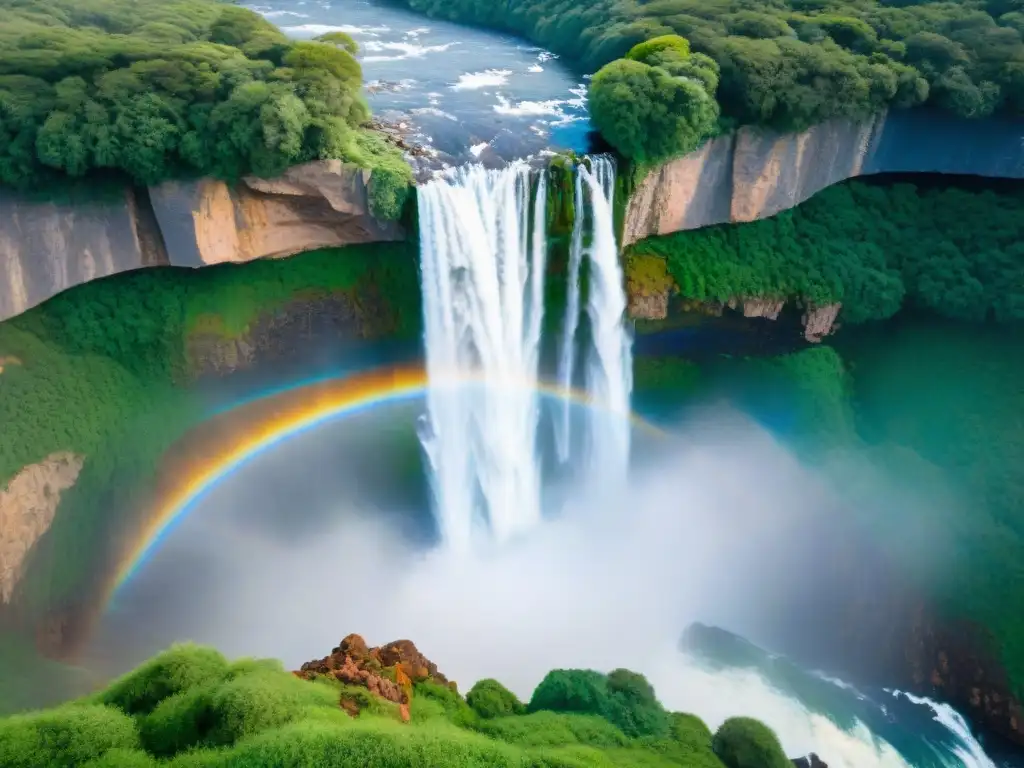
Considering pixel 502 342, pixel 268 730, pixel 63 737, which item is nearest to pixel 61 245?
pixel 502 342

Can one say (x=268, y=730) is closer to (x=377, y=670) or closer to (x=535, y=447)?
(x=377, y=670)

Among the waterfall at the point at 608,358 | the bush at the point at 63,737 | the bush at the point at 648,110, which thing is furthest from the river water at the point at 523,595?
the bush at the point at 63,737

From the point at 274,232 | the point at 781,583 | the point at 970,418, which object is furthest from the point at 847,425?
the point at 274,232

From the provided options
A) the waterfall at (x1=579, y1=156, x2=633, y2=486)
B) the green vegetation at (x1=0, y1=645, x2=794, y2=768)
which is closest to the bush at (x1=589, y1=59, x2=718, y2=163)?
the waterfall at (x1=579, y1=156, x2=633, y2=486)

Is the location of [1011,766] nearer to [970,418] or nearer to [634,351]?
[970,418]

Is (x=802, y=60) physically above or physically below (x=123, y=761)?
above
